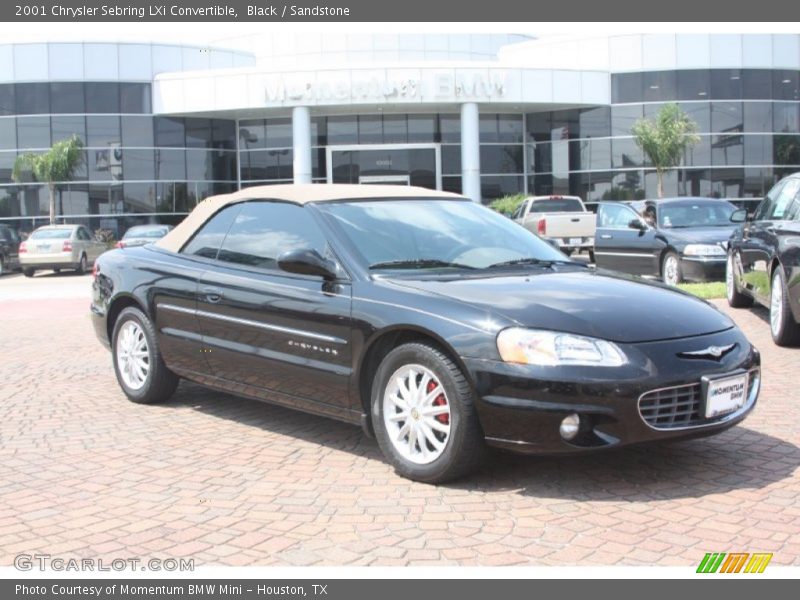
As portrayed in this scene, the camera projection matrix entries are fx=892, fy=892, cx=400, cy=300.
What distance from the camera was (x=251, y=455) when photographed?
535cm

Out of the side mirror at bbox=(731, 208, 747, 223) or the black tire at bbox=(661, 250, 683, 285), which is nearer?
the side mirror at bbox=(731, 208, 747, 223)

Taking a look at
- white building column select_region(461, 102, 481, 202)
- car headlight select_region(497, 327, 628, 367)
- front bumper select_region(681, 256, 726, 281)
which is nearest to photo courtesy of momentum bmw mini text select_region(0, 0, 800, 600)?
car headlight select_region(497, 327, 628, 367)

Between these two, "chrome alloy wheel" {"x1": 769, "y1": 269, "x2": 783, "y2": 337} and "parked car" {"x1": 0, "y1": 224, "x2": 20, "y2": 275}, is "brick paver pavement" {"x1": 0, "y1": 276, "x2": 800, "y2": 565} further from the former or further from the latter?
"parked car" {"x1": 0, "y1": 224, "x2": 20, "y2": 275}

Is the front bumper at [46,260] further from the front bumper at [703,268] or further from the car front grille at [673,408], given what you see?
the car front grille at [673,408]

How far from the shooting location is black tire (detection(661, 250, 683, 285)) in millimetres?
14195

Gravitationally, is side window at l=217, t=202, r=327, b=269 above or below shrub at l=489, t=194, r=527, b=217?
below

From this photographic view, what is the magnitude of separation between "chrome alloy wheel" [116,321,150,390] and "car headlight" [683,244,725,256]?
32.1 ft

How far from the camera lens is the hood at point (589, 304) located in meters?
4.42

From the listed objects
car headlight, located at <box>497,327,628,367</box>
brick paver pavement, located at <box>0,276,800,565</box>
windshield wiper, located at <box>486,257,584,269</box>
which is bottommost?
brick paver pavement, located at <box>0,276,800,565</box>

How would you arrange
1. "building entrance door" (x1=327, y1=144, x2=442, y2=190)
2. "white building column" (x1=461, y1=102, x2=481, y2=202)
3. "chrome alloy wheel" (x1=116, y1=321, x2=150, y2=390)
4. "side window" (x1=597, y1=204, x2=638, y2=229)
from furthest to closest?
"building entrance door" (x1=327, y1=144, x2=442, y2=190), "white building column" (x1=461, y1=102, x2=481, y2=202), "side window" (x1=597, y1=204, x2=638, y2=229), "chrome alloy wheel" (x1=116, y1=321, x2=150, y2=390)

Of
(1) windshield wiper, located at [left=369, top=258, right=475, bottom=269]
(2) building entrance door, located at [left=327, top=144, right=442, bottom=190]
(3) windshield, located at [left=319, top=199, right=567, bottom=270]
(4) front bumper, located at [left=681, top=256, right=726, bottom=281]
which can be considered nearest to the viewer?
(1) windshield wiper, located at [left=369, top=258, right=475, bottom=269]

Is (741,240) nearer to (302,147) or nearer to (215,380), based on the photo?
(215,380)

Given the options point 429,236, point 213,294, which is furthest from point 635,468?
point 213,294

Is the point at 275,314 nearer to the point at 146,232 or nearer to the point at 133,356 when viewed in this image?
the point at 133,356
